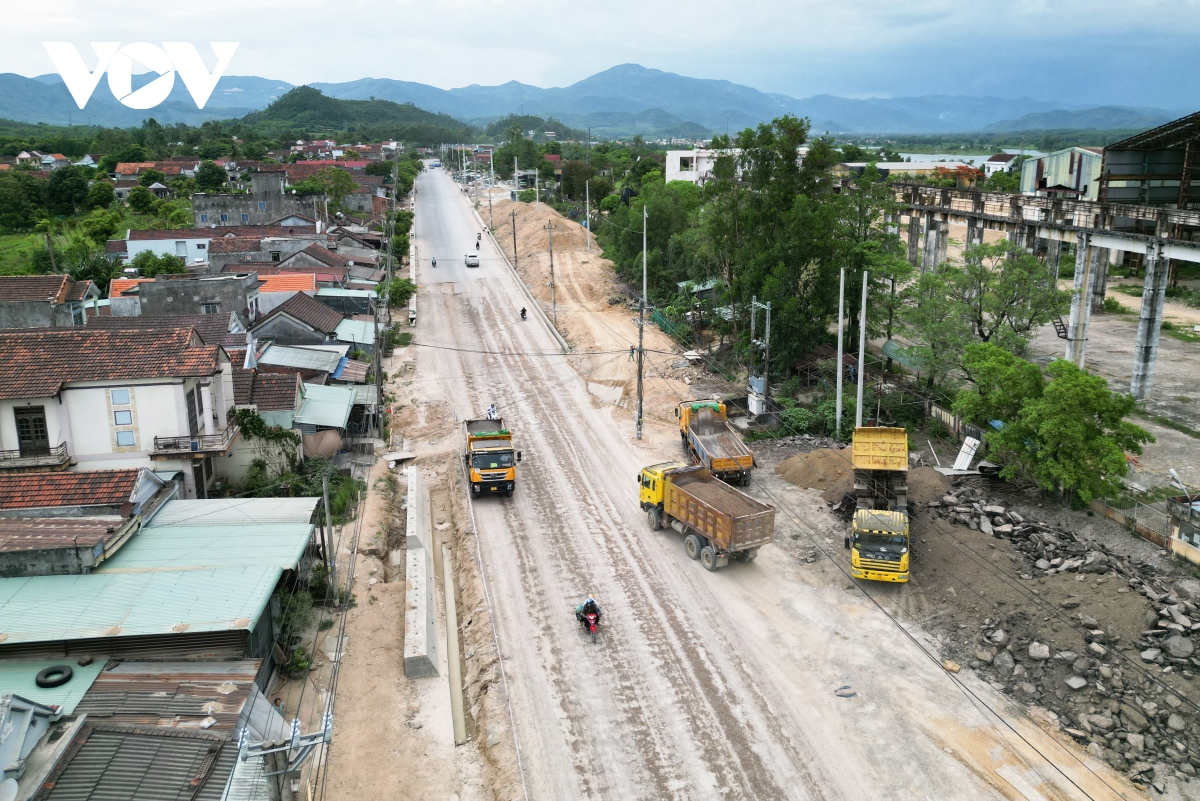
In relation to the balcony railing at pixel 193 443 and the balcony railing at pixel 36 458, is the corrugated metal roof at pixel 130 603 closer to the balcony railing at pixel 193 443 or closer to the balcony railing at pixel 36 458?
the balcony railing at pixel 36 458

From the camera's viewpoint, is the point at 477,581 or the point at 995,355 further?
the point at 995,355

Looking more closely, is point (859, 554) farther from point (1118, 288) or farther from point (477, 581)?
point (1118, 288)

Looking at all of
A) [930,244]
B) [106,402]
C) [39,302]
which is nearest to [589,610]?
[106,402]

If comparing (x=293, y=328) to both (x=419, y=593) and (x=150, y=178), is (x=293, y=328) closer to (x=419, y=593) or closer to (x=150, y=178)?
(x=419, y=593)

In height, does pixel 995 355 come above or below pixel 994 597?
above

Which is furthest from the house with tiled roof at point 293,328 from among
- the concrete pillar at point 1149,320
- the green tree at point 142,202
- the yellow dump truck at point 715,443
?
the green tree at point 142,202

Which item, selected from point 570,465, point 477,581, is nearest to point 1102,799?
point 477,581

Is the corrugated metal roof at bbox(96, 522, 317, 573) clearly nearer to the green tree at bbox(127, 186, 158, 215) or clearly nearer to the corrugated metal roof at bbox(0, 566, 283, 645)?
the corrugated metal roof at bbox(0, 566, 283, 645)
